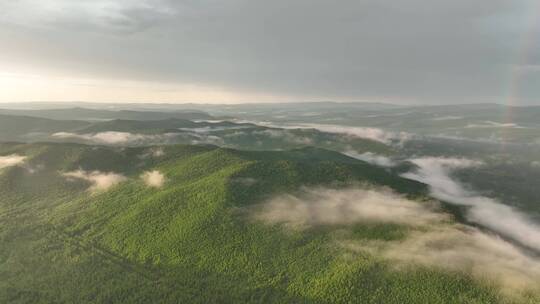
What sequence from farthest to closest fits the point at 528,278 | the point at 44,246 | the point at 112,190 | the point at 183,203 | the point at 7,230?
the point at 112,190 → the point at 183,203 → the point at 7,230 → the point at 44,246 → the point at 528,278

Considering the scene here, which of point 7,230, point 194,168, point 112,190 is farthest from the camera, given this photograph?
point 194,168

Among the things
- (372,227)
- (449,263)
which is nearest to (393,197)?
(372,227)

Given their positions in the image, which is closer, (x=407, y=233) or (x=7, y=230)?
(x=407, y=233)

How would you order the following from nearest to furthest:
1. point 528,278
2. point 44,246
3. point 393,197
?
1. point 528,278
2. point 44,246
3. point 393,197

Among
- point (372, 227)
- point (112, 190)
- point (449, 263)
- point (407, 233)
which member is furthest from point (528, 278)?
point (112, 190)

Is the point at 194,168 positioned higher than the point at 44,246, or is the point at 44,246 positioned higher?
the point at 194,168

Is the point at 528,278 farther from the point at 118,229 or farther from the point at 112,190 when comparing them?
the point at 112,190

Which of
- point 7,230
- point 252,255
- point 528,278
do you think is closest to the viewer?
point 528,278

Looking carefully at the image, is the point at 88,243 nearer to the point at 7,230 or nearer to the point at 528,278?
the point at 7,230

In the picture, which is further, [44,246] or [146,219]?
[146,219]
